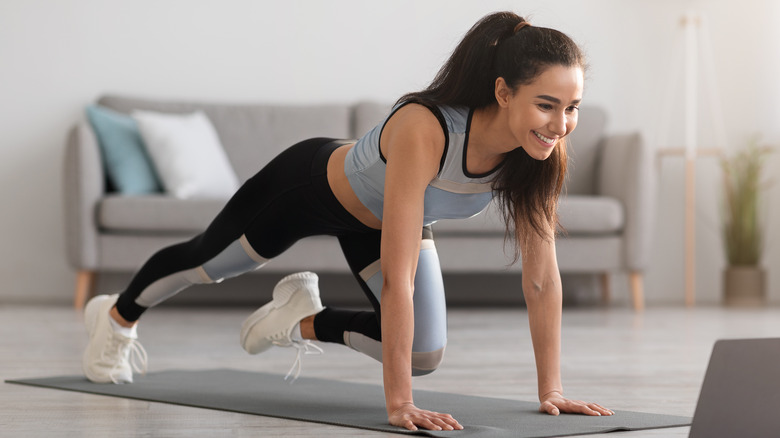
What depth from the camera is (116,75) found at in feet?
15.4

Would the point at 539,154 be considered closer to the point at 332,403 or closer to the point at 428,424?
the point at 428,424

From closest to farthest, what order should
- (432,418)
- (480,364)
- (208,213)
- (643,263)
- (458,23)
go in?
(432,418) < (480,364) < (208,213) < (643,263) < (458,23)

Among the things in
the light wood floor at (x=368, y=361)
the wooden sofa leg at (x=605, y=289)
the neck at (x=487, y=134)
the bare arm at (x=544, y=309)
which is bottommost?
the wooden sofa leg at (x=605, y=289)

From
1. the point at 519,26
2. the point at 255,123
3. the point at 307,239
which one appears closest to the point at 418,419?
the point at 519,26

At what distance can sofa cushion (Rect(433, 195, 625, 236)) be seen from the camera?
404 cm

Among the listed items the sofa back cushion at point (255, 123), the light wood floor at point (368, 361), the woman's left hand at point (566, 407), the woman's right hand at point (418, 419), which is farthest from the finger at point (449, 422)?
the sofa back cushion at point (255, 123)

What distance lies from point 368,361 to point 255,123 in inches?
86.5

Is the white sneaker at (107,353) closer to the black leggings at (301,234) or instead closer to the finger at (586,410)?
the black leggings at (301,234)

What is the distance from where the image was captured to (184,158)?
13.8ft

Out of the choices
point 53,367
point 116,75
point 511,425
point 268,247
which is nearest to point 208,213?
point 116,75

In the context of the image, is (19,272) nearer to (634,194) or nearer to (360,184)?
(634,194)

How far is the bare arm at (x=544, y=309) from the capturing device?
1727mm

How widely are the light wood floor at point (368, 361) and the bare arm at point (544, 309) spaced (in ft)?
0.62

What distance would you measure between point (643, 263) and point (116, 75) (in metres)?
2.49
